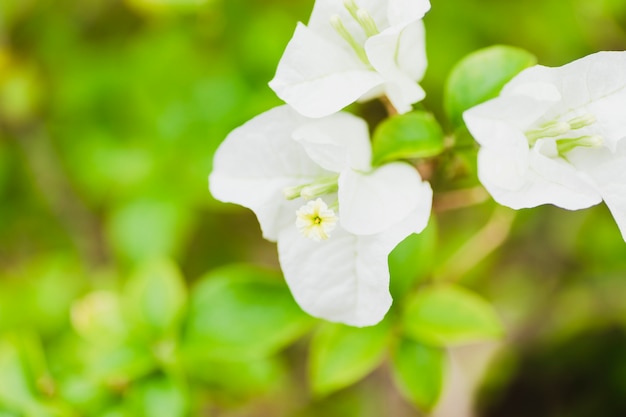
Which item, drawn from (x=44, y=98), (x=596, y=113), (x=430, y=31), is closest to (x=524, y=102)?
(x=596, y=113)

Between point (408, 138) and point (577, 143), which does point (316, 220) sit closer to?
point (408, 138)

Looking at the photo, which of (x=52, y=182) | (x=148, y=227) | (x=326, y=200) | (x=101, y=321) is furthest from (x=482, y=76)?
(x=52, y=182)

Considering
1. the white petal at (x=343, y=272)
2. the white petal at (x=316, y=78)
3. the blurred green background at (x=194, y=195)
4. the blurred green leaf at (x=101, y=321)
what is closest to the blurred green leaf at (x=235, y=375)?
the blurred green background at (x=194, y=195)

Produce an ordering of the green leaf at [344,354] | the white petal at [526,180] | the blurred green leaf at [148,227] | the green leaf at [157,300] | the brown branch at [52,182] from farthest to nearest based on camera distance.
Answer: the brown branch at [52,182] → the blurred green leaf at [148,227] → the green leaf at [157,300] → the green leaf at [344,354] → the white petal at [526,180]

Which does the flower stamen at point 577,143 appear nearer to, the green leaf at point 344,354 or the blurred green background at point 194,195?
the green leaf at point 344,354

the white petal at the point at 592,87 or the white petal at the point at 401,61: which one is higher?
the white petal at the point at 401,61

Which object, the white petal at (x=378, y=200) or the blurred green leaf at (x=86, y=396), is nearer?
the white petal at (x=378, y=200)
